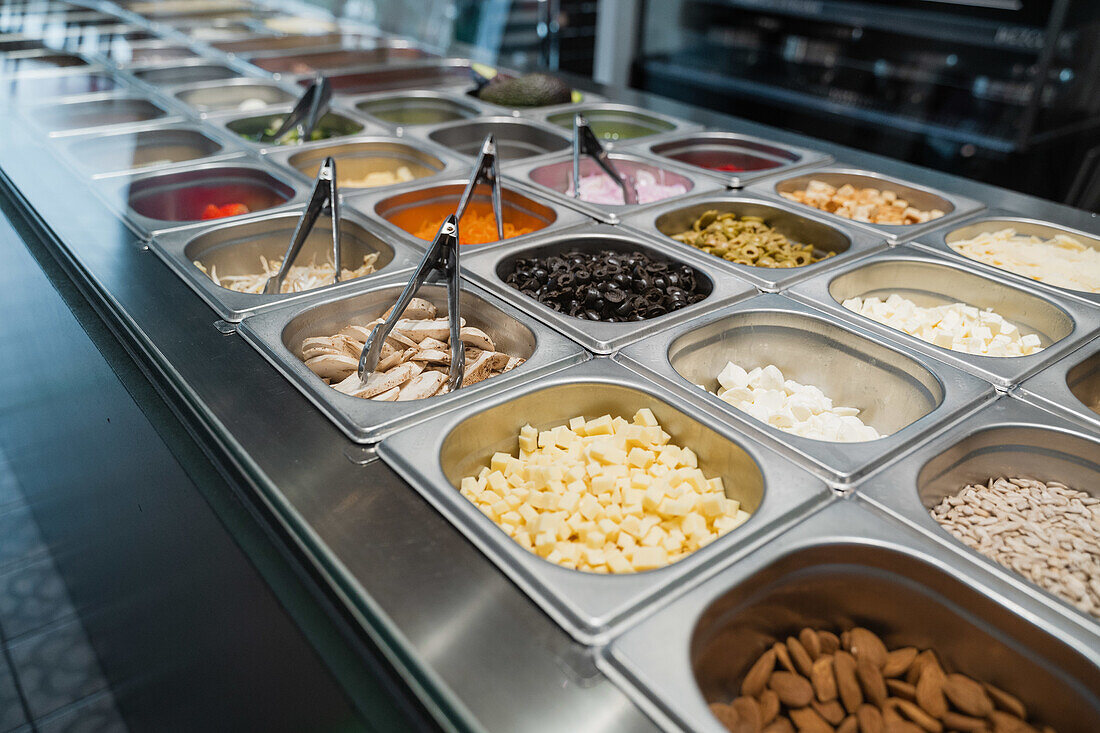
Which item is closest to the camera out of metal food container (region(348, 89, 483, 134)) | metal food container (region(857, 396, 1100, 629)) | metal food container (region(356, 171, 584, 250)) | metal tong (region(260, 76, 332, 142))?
metal food container (region(857, 396, 1100, 629))

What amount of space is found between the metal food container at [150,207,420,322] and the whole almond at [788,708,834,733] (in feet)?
3.16

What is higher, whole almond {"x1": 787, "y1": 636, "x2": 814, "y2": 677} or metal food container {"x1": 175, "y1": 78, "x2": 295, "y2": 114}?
metal food container {"x1": 175, "y1": 78, "x2": 295, "y2": 114}

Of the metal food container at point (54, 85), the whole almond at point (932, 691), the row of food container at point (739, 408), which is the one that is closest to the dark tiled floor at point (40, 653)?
the row of food container at point (739, 408)

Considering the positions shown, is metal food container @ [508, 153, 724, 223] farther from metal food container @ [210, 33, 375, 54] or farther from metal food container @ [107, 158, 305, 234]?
metal food container @ [210, 33, 375, 54]

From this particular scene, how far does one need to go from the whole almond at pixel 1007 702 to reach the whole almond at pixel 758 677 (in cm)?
22

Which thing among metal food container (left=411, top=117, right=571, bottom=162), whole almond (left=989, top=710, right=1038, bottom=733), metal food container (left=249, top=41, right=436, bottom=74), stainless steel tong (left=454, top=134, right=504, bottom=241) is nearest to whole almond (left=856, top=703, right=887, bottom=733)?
whole almond (left=989, top=710, right=1038, bottom=733)

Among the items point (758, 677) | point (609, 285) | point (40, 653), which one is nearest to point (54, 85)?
point (40, 653)

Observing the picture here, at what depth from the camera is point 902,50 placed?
348 cm

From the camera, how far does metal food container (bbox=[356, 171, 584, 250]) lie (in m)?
1.78

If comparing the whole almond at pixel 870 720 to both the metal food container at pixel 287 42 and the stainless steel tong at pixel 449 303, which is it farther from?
the metal food container at pixel 287 42

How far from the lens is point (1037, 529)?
0.99m

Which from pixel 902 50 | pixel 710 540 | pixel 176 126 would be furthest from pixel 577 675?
pixel 902 50

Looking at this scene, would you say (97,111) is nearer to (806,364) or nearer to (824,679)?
(806,364)

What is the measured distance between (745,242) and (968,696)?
110 centimetres
